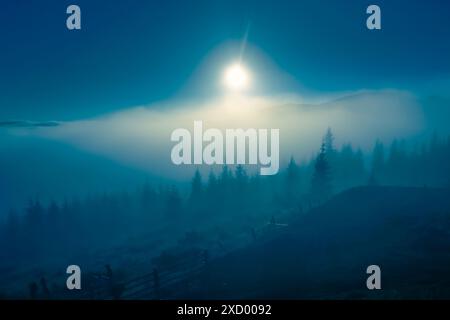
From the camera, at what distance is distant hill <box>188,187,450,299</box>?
33.2 feet

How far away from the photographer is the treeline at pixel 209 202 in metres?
17.2

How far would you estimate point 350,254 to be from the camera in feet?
39.5

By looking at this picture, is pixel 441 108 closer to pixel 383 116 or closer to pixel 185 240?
pixel 383 116

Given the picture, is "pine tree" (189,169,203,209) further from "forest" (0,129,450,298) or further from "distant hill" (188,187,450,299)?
"distant hill" (188,187,450,299)

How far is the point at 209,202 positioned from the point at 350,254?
11135 millimetres

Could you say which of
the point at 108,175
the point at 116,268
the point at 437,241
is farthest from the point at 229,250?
the point at 437,241

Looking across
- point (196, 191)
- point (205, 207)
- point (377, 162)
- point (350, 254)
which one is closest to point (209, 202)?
point (205, 207)

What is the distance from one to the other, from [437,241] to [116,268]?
13247 millimetres

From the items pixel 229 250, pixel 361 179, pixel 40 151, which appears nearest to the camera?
pixel 40 151

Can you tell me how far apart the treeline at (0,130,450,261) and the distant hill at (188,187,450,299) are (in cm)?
223

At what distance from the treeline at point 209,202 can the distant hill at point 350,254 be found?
2.23m

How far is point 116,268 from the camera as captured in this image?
50.8 feet

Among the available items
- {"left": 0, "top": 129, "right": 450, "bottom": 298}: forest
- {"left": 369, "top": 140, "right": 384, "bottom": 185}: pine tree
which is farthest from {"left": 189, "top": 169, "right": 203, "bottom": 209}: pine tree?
{"left": 369, "top": 140, "right": 384, "bottom": 185}: pine tree

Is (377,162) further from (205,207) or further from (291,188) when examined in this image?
(205,207)
